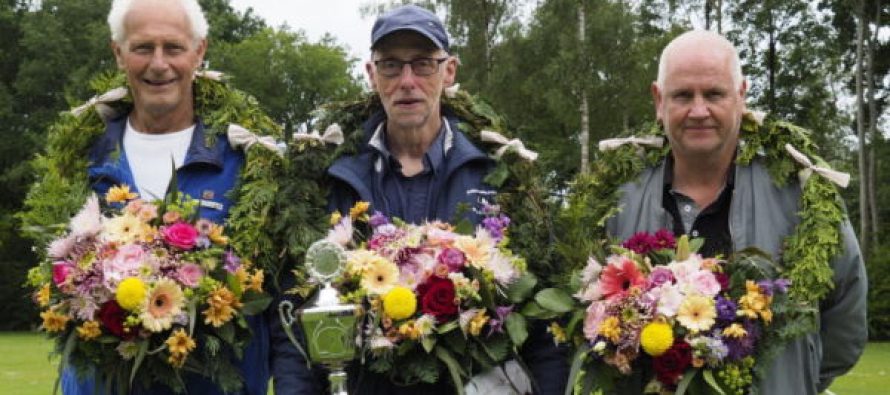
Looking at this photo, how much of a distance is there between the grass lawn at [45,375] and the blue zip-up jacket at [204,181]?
25.6 feet

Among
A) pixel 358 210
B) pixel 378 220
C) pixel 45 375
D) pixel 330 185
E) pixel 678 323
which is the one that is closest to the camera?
pixel 678 323

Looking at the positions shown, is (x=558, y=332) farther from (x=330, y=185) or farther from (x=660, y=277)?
(x=330, y=185)

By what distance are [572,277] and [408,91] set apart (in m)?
1.10

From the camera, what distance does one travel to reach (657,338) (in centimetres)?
427

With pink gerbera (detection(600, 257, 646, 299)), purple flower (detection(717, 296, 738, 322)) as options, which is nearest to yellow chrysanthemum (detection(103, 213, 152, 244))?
pink gerbera (detection(600, 257, 646, 299))

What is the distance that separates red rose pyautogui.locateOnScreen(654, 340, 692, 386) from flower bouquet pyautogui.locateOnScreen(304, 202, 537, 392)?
22.5 inches

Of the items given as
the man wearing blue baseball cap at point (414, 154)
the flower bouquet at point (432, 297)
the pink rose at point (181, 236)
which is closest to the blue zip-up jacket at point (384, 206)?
the man wearing blue baseball cap at point (414, 154)

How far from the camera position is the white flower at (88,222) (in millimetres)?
4738

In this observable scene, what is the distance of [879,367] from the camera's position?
21.8 metres

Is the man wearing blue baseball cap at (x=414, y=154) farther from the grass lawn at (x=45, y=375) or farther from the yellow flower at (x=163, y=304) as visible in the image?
the grass lawn at (x=45, y=375)

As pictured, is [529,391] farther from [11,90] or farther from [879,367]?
[11,90]

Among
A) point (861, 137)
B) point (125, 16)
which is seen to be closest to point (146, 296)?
point (125, 16)

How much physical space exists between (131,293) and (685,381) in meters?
2.22

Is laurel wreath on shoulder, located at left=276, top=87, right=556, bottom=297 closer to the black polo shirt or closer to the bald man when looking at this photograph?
the bald man
